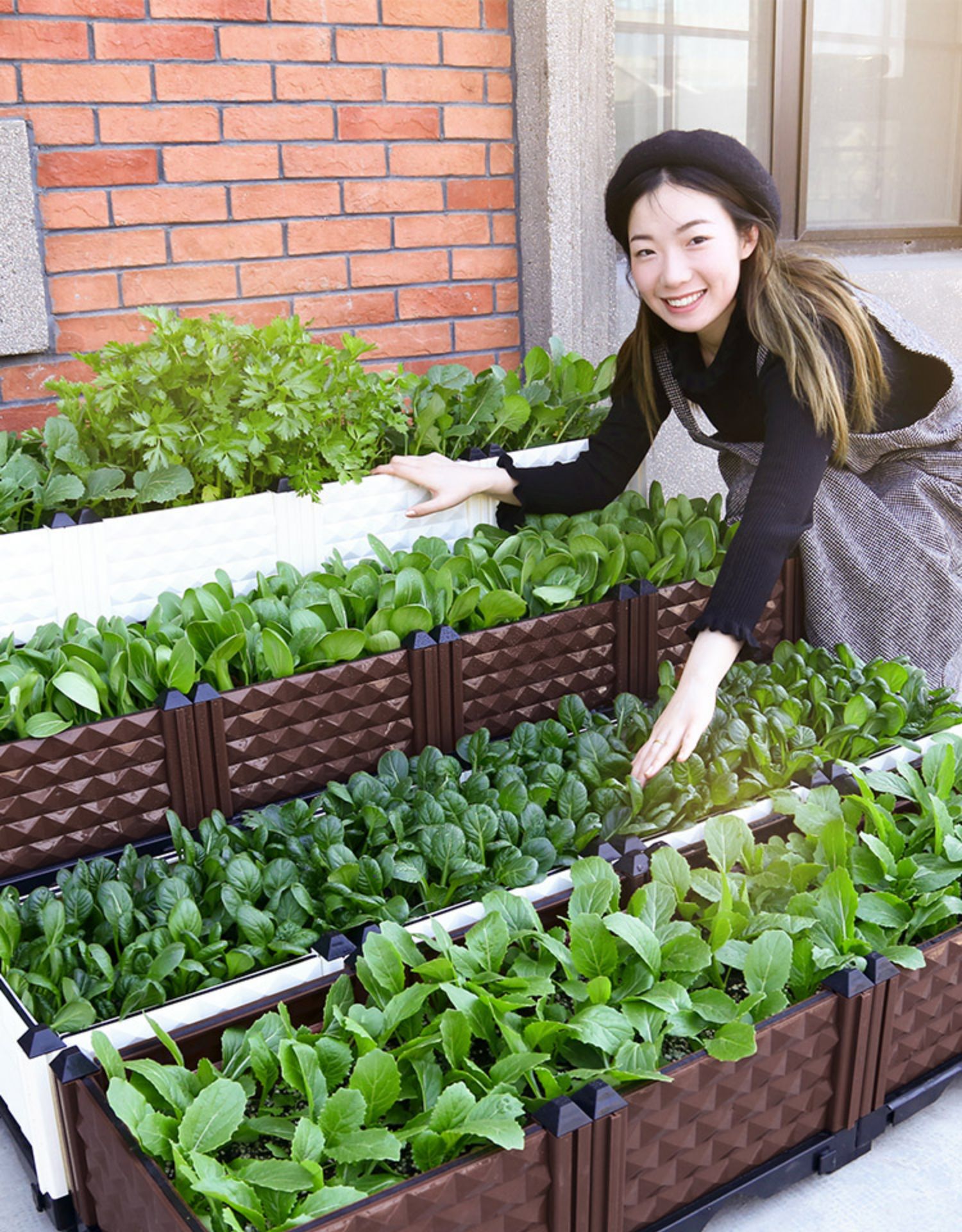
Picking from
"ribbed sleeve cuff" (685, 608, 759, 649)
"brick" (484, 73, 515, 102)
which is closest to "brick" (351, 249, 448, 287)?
"brick" (484, 73, 515, 102)

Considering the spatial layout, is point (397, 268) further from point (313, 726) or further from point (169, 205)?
point (313, 726)

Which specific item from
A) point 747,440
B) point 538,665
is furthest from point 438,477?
point 747,440

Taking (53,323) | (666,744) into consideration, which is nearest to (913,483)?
(666,744)

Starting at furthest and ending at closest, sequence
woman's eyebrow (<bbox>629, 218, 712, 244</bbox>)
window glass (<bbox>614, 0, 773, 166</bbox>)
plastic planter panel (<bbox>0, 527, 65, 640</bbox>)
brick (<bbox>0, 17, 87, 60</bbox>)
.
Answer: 1. window glass (<bbox>614, 0, 773, 166</bbox>)
2. brick (<bbox>0, 17, 87, 60</bbox>)
3. woman's eyebrow (<bbox>629, 218, 712, 244</bbox>)
4. plastic planter panel (<bbox>0, 527, 65, 640</bbox>)

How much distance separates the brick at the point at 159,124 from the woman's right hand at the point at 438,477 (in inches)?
34.6

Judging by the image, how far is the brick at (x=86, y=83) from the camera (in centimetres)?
233

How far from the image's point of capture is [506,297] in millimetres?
3090

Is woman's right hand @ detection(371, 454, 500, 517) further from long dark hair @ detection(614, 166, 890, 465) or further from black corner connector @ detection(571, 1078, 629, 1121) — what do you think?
black corner connector @ detection(571, 1078, 629, 1121)

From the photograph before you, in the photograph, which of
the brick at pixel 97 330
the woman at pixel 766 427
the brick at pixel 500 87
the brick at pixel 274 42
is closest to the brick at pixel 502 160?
the brick at pixel 500 87

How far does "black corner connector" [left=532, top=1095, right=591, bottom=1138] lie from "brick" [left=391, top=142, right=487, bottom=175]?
2289 mm

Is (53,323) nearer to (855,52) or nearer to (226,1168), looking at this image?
(226,1168)

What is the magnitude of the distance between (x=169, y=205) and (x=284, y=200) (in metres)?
0.27

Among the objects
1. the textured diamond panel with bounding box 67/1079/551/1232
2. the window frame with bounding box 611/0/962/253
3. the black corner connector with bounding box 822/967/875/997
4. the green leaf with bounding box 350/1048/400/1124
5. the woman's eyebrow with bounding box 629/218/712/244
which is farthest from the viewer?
the window frame with bounding box 611/0/962/253

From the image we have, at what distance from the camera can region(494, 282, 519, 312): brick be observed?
10.1ft
